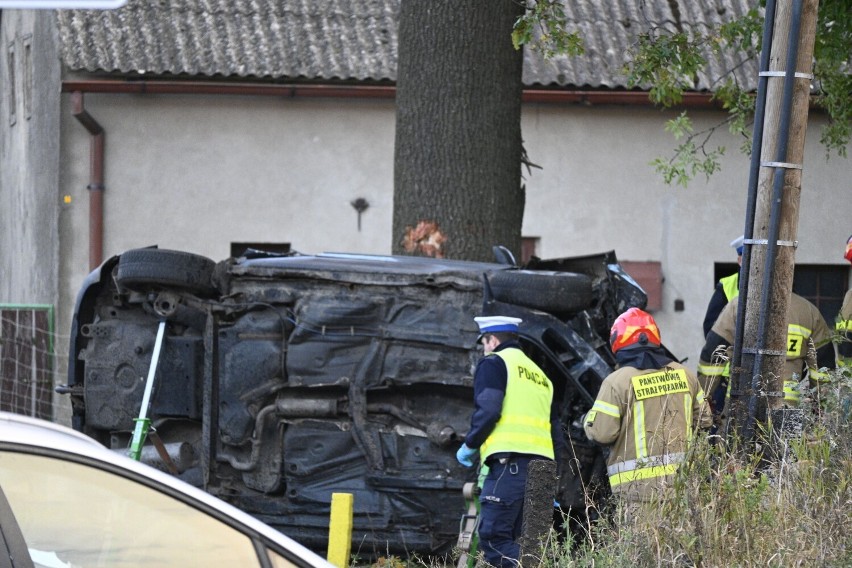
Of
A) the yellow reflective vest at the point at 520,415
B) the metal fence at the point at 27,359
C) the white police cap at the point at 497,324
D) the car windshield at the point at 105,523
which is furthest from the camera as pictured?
the metal fence at the point at 27,359

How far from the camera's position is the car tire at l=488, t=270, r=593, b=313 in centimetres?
759

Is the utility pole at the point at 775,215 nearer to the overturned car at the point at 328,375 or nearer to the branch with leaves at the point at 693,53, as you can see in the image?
the overturned car at the point at 328,375

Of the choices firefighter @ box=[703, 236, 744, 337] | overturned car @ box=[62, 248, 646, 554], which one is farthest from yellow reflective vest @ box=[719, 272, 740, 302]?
overturned car @ box=[62, 248, 646, 554]

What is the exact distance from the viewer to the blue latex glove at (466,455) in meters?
7.06

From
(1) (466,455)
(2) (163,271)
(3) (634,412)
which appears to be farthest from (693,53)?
(2) (163,271)

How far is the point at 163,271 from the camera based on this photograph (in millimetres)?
7801

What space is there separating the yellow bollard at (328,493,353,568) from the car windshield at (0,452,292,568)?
A: 3189 millimetres

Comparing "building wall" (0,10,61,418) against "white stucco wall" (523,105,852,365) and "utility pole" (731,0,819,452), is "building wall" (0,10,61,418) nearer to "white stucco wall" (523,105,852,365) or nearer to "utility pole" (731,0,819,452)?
"white stucco wall" (523,105,852,365)

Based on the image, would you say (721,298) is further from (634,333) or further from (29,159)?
(29,159)

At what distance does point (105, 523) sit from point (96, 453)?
0.18m

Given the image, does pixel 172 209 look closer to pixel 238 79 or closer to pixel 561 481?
pixel 238 79

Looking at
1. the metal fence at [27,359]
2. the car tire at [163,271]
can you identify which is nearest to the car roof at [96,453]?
the car tire at [163,271]

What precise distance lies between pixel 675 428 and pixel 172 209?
1015cm

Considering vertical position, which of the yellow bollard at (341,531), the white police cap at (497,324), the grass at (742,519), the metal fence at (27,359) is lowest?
the metal fence at (27,359)
